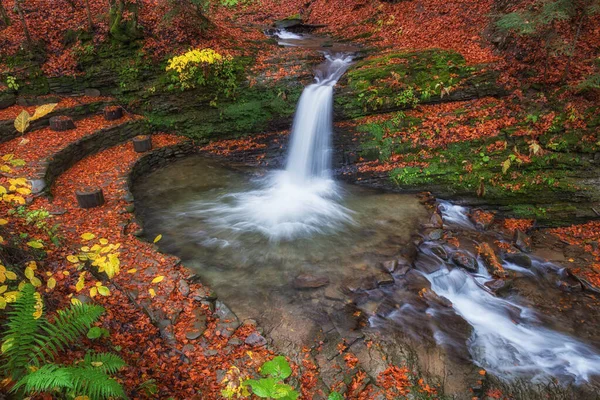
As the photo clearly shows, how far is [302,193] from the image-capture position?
1018 cm

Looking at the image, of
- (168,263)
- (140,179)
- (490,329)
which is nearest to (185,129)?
Result: (140,179)

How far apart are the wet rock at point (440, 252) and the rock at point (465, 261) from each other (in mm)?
178

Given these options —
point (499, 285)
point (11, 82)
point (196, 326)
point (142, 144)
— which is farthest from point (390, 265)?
point (11, 82)

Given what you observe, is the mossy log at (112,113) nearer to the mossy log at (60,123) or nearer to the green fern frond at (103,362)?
the mossy log at (60,123)

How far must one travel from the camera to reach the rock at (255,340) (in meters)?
4.79

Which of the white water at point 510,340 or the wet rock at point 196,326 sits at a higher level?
the wet rock at point 196,326

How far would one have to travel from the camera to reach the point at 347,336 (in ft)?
16.7

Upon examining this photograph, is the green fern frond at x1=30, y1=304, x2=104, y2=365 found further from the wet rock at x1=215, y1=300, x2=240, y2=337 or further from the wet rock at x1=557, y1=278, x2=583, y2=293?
the wet rock at x1=557, y1=278, x2=583, y2=293

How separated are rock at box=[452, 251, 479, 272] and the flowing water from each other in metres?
0.12

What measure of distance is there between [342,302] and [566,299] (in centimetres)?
449

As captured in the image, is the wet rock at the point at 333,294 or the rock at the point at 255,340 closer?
the rock at the point at 255,340

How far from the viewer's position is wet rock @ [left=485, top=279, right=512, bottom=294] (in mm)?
6602

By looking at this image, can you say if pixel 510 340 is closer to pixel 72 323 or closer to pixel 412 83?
pixel 72 323

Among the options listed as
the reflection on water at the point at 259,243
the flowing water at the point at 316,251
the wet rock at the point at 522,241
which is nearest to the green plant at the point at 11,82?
the reflection on water at the point at 259,243
